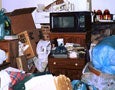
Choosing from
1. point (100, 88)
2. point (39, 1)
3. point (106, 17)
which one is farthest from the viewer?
point (39, 1)

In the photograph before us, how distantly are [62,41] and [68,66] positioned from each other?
0.46 meters

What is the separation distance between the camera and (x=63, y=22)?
3.69 m

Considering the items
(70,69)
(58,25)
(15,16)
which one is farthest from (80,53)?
(15,16)

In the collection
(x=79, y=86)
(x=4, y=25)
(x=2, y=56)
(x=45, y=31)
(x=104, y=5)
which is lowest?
(x=79, y=86)

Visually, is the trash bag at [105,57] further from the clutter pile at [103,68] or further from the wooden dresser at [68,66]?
the wooden dresser at [68,66]

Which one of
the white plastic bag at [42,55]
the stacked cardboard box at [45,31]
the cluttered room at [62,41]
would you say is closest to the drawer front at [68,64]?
the cluttered room at [62,41]

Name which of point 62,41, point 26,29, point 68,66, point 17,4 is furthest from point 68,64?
point 17,4

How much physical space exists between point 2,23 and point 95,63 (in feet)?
5.16

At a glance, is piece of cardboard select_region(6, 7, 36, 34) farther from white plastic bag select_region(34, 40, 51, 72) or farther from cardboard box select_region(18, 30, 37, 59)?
white plastic bag select_region(34, 40, 51, 72)

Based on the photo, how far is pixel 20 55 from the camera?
3.71 m

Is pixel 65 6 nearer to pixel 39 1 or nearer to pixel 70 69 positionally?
pixel 39 1

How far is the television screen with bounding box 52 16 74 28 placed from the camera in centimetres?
363

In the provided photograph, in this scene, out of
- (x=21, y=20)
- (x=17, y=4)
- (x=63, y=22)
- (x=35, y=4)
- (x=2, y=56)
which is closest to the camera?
(x=2, y=56)

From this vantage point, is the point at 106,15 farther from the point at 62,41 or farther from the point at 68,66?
the point at 68,66
